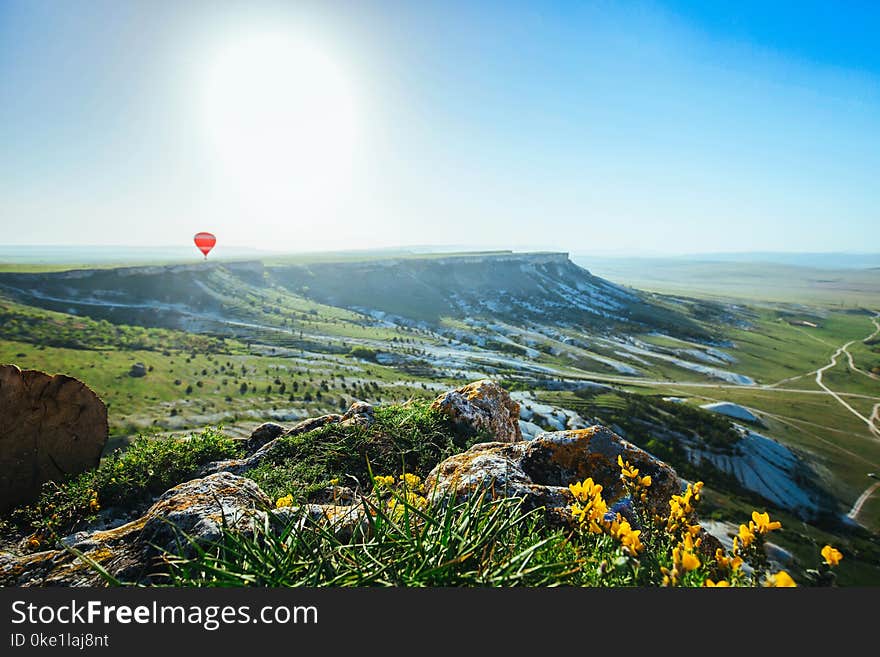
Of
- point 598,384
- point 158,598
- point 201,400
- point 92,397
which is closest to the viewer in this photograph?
point 158,598

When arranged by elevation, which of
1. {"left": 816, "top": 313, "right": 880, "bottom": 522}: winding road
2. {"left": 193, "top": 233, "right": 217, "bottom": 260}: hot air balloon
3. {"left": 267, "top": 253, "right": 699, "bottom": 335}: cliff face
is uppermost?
{"left": 193, "top": 233, "right": 217, "bottom": 260}: hot air balloon

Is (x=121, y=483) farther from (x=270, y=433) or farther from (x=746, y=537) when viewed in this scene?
(x=746, y=537)

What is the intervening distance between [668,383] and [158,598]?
95.3m

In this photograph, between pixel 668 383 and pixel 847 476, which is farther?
pixel 668 383

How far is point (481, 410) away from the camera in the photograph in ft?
24.8

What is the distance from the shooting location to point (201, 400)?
142 feet

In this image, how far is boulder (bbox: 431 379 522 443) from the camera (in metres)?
7.11

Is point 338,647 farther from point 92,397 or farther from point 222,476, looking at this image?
point 92,397

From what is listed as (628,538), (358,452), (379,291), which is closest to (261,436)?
(358,452)

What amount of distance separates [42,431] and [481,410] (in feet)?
23.3

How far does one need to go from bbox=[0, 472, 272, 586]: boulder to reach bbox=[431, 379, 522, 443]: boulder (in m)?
3.86

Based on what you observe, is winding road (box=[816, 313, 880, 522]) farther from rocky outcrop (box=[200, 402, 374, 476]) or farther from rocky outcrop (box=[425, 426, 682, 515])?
rocky outcrop (box=[200, 402, 374, 476])

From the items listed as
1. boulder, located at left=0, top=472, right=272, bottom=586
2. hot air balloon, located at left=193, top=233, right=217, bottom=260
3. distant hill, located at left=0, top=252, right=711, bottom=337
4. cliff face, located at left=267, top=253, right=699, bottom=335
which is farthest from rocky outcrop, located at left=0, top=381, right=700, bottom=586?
cliff face, located at left=267, top=253, right=699, bottom=335

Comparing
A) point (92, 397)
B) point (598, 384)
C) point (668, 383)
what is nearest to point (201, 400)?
point (92, 397)
